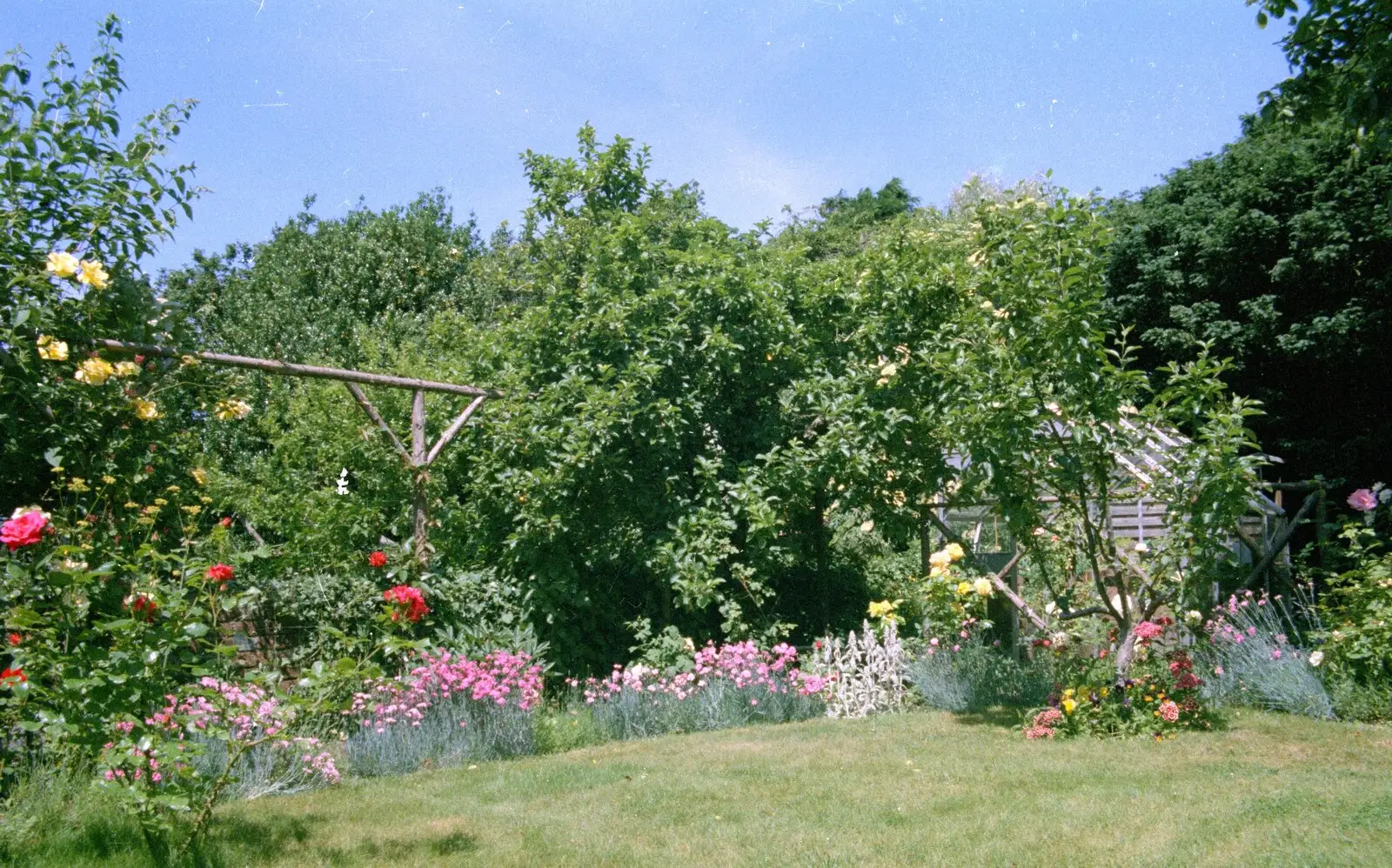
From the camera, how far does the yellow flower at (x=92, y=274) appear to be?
4.91m

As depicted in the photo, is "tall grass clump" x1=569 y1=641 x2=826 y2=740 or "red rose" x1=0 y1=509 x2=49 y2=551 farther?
"tall grass clump" x1=569 y1=641 x2=826 y2=740

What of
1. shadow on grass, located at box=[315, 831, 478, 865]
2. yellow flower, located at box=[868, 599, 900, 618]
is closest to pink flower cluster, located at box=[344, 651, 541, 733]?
shadow on grass, located at box=[315, 831, 478, 865]

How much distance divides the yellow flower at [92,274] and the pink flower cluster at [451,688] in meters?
2.90

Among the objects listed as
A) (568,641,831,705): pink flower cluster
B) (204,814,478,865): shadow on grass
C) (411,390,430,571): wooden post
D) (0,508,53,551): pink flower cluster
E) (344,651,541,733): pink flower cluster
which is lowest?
(204,814,478,865): shadow on grass

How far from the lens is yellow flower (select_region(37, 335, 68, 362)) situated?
16.0ft

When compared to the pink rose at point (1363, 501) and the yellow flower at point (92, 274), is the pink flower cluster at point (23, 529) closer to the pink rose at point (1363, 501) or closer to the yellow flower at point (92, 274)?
the yellow flower at point (92, 274)

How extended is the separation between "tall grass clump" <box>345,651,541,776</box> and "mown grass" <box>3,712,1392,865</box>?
0.23m

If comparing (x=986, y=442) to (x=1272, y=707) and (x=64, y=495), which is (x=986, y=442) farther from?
(x=64, y=495)

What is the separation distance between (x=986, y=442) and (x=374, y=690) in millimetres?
4465

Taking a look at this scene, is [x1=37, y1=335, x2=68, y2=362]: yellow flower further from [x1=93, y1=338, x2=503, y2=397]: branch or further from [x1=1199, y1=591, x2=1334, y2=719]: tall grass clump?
[x1=1199, y1=591, x2=1334, y2=719]: tall grass clump

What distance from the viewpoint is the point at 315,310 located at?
18531 mm

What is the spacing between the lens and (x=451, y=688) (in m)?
7.48

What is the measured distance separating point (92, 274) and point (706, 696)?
5306 millimetres

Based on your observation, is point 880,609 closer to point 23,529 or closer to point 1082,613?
point 1082,613
